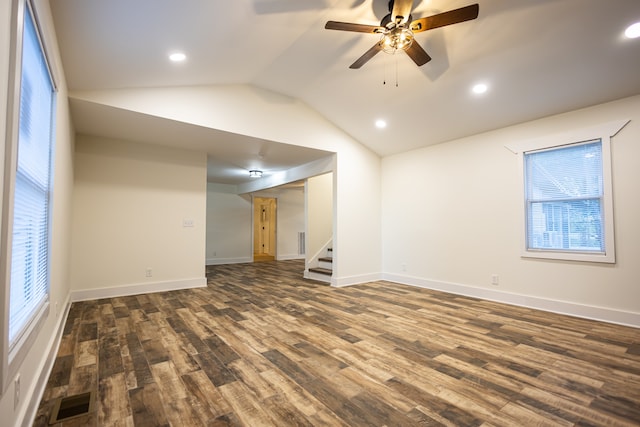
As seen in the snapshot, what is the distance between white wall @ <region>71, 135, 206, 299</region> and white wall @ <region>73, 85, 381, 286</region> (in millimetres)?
1541

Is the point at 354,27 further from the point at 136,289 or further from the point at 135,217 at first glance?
the point at 136,289

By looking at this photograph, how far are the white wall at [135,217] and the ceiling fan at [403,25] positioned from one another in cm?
383

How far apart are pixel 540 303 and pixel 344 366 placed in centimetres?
313

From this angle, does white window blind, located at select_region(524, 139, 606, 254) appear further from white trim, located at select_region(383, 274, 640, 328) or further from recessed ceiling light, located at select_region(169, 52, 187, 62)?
recessed ceiling light, located at select_region(169, 52, 187, 62)

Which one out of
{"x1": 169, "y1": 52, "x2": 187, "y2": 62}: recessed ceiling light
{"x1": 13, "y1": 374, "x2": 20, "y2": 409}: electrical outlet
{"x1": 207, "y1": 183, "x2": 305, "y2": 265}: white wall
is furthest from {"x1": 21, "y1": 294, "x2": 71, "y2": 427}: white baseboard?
{"x1": 207, "y1": 183, "x2": 305, "y2": 265}: white wall

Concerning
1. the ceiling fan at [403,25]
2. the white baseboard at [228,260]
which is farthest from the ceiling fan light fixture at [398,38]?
the white baseboard at [228,260]

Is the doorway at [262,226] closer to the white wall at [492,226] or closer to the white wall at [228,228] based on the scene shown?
the white wall at [228,228]

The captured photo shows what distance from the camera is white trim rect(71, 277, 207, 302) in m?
4.39

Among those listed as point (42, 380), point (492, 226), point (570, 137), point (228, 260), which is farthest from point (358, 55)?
point (228, 260)

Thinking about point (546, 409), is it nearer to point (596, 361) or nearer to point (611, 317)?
point (596, 361)

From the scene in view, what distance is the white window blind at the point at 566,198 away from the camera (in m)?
3.62

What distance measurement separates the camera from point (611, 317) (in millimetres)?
3422

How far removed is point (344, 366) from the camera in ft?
7.81

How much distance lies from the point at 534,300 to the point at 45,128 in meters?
5.52
